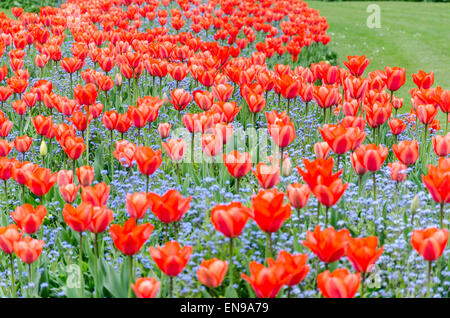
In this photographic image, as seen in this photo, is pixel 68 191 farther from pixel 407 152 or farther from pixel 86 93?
pixel 407 152

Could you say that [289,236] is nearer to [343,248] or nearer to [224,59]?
[343,248]

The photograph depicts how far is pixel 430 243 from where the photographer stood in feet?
8.68

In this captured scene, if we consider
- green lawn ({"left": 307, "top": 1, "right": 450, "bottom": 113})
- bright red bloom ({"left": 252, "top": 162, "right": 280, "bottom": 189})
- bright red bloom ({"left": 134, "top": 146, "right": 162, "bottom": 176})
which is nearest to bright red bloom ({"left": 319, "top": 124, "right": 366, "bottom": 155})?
bright red bloom ({"left": 252, "top": 162, "right": 280, "bottom": 189})

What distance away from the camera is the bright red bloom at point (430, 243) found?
265cm

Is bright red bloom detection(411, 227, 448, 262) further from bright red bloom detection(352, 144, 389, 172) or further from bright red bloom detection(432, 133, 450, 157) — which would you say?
bright red bloom detection(432, 133, 450, 157)

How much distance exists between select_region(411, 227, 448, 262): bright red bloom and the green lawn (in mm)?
7279

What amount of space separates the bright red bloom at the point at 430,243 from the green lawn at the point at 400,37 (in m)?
7.28

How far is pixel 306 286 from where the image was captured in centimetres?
319

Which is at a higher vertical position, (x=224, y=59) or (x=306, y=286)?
(x=224, y=59)

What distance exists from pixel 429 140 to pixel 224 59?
7.73ft

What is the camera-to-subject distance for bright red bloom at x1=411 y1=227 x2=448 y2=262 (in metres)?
2.65

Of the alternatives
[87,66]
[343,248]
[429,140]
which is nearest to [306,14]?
[87,66]

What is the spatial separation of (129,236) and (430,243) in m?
1.32

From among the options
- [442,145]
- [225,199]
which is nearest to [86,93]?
[225,199]
